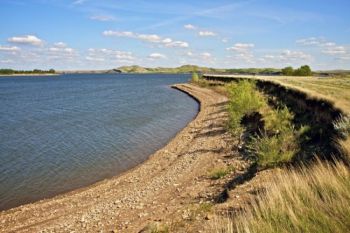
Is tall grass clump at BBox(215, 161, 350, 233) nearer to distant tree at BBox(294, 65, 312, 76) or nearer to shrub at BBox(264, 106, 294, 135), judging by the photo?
shrub at BBox(264, 106, 294, 135)

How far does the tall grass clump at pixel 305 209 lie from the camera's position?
5.50m

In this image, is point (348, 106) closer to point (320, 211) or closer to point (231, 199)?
point (231, 199)

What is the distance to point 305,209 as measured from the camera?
6.22 metres

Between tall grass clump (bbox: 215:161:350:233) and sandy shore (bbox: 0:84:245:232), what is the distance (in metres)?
4.98

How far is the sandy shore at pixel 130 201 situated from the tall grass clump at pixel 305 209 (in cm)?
498

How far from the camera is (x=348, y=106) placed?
696 inches

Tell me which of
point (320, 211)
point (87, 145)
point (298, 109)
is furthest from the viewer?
point (87, 145)

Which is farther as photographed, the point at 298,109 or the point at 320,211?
the point at 298,109

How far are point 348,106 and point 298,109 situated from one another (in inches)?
242

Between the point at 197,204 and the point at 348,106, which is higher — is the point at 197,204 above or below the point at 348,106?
below

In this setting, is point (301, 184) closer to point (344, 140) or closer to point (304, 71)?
point (344, 140)

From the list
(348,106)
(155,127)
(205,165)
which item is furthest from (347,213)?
(155,127)

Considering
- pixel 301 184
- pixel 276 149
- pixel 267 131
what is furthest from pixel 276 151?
pixel 267 131

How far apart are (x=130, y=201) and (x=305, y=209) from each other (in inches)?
367
